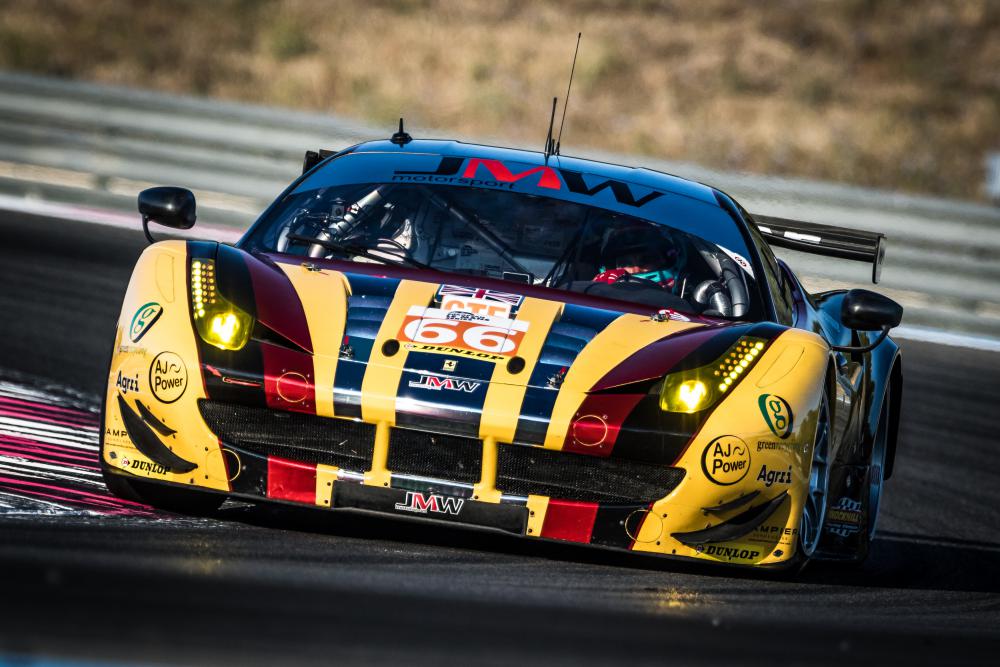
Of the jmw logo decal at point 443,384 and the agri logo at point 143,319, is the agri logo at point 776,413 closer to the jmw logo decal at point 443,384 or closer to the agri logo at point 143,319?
the jmw logo decal at point 443,384

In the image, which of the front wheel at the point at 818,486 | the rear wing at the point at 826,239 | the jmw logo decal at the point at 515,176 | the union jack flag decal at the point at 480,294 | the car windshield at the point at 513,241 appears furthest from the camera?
the rear wing at the point at 826,239

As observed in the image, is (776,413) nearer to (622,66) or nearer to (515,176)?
Answer: (515,176)

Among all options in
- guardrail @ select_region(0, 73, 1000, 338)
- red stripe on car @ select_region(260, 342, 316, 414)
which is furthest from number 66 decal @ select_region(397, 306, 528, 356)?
guardrail @ select_region(0, 73, 1000, 338)

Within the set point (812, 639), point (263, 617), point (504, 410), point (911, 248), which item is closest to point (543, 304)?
point (504, 410)

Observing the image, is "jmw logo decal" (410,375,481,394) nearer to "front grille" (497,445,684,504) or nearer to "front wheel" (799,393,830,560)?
"front grille" (497,445,684,504)

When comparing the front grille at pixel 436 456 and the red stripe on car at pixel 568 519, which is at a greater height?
the front grille at pixel 436 456

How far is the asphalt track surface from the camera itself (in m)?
3.22

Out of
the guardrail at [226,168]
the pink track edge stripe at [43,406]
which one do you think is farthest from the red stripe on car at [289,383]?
the guardrail at [226,168]

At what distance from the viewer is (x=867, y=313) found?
5672 mm

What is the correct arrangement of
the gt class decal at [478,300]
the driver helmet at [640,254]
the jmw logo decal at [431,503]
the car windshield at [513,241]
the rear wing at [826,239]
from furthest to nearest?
the rear wing at [826,239], the driver helmet at [640,254], the car windshield at [513,241], the gt class decal at [478,300], the jmw logo decal at [431,503]

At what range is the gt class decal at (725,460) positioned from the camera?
182 inches

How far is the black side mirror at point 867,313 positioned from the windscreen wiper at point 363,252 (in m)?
1.40

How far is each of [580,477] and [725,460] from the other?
395 millimetres

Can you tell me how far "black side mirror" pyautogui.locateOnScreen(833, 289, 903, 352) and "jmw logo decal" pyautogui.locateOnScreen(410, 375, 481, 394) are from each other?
1.59 metres
